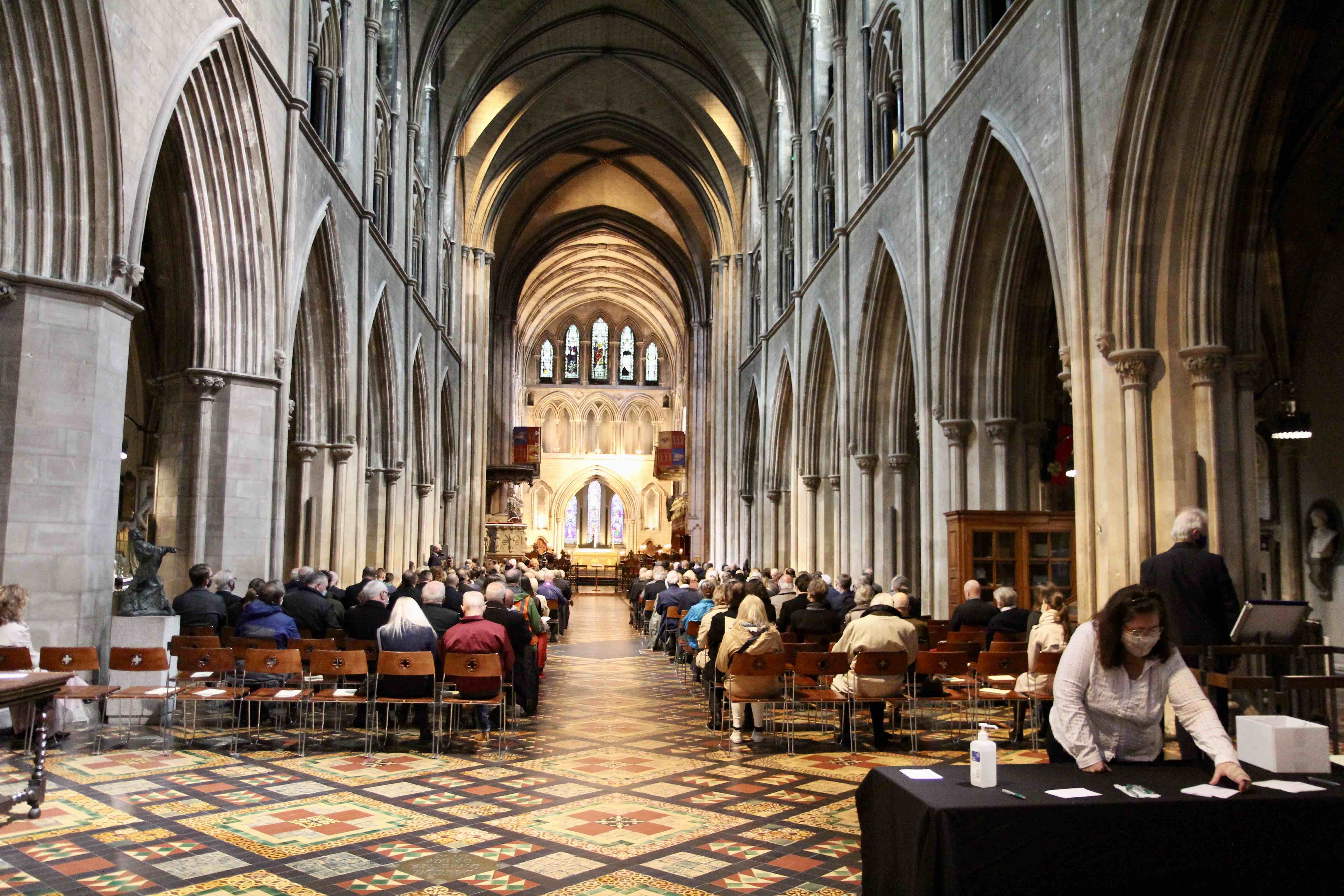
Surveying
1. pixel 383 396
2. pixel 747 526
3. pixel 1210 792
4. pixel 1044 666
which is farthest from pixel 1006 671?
pixel 747 526

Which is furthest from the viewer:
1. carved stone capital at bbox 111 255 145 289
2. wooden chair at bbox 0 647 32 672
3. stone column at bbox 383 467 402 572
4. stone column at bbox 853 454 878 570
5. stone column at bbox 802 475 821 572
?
stone column at bbox 802 475 821 572

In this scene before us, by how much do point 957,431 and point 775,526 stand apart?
14541 millimetres

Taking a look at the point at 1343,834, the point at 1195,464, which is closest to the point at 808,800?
the point at 1343,834

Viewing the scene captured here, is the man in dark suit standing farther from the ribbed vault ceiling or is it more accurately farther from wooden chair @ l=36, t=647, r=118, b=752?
the ribbed vault ceiling

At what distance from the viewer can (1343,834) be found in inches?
128

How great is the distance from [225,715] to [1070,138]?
9108 mm

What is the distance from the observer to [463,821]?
566 cm

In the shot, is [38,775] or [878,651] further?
[878,651]

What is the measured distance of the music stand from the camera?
5.59 metres

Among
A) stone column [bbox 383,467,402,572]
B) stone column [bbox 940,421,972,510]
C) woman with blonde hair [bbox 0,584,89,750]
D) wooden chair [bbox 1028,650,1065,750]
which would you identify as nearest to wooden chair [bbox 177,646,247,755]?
woman with blonde hair [bbox 0,584,89,750]

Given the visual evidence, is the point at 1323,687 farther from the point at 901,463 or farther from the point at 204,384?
the point at 901,463

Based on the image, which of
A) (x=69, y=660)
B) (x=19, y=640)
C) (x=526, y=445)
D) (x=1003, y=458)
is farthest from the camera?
(x=526, y=445)

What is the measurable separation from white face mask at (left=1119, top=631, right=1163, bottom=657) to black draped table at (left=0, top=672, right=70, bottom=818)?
4.73m

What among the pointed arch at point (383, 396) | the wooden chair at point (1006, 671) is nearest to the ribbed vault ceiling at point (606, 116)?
the pointed arch at point (383, 396)
